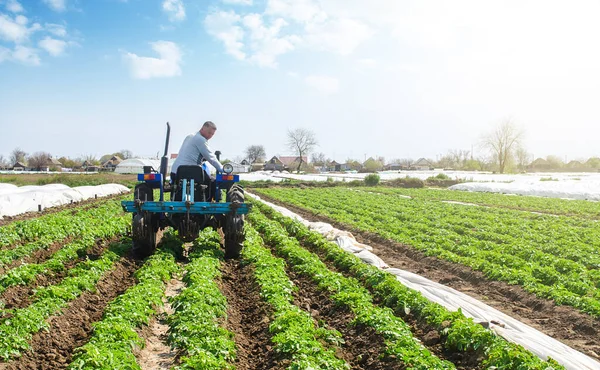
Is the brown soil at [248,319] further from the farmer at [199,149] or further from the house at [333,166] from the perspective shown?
the house at [333,166]

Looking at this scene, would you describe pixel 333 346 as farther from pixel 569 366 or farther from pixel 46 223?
pixel 46 223

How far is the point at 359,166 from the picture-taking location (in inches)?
5330

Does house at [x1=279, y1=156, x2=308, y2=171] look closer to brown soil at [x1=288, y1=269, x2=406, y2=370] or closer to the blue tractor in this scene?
the blue tractor

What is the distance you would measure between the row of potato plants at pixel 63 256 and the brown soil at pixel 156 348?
2.62 metres

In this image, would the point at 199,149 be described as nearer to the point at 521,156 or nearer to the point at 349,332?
the point at 349,332

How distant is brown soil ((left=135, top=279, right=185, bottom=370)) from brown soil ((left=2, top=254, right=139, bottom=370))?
0.76 m

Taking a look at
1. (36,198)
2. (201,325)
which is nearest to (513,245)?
(201,325)

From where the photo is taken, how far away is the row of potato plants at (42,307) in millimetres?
5160

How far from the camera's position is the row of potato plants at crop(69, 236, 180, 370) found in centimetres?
477

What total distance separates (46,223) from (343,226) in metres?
10.6

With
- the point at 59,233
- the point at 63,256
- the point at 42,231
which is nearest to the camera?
the point at 63,256

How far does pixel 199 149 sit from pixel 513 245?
973cm

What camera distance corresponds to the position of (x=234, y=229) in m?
9.67

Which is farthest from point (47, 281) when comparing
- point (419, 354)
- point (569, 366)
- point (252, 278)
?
point (569, 366)
